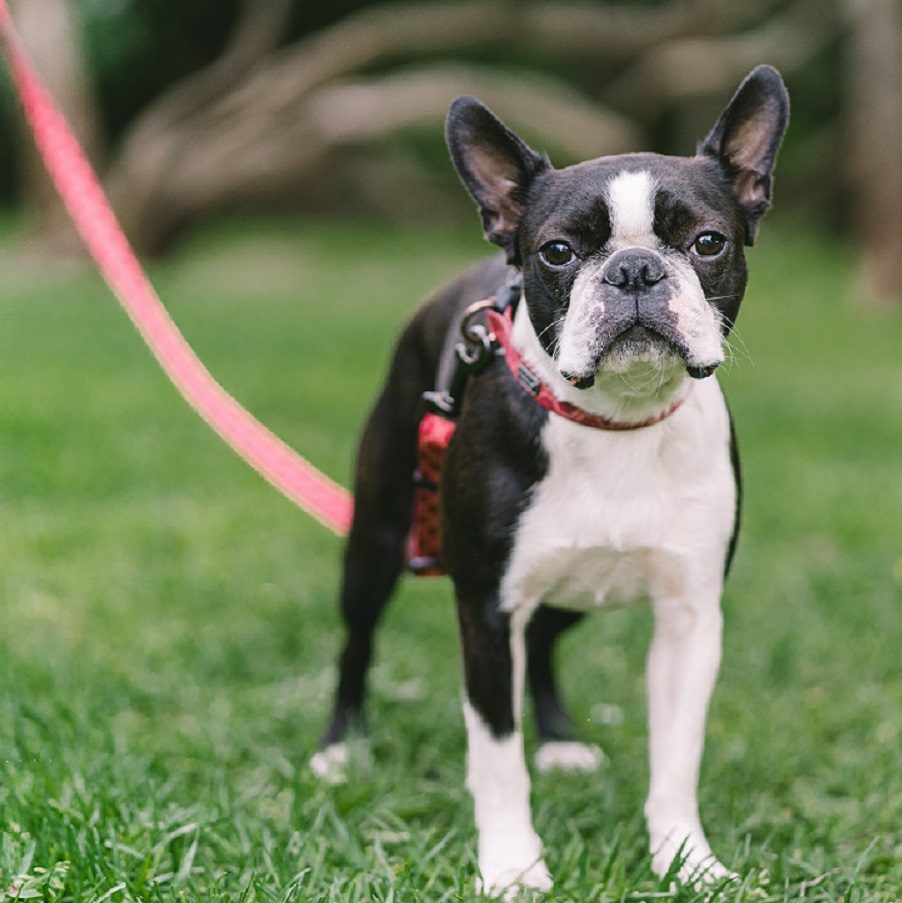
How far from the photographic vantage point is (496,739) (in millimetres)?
2760

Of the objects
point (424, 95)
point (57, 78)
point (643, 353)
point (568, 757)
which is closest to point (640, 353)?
point (643, 353)

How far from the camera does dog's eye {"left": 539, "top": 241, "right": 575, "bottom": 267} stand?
8.42ft

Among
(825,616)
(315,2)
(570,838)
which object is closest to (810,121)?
(315,2)

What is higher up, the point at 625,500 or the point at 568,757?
the point at 625,500

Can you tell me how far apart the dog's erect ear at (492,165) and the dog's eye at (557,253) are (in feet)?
0.56

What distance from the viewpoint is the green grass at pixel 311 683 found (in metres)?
2.74

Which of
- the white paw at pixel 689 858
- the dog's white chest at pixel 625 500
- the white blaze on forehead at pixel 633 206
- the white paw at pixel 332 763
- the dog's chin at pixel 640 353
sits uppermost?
the white blaze on forehead at pixel 633 206

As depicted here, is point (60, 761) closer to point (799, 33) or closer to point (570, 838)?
point (570, 838)

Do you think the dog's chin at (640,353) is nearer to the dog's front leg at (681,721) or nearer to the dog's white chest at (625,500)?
the dog's white chest at (625,500)

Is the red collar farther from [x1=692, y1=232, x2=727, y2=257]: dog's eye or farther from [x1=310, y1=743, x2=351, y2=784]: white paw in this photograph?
[x1=310, y1=743, x2=351, y2=784]: white paw

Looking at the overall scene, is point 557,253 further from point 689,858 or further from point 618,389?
point 689,858

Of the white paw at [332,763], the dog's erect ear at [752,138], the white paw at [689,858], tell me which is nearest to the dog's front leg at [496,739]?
the white paw at [689,858]

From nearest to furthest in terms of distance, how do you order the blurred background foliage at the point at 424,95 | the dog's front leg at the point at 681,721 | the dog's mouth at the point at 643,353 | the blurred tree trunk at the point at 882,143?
the dog's mouth at the point at 643,353
the dog's front leg at the point at 681,721
the blurred tree trunk at the point at 882,143
the blurred background foliage at the point at 424,95

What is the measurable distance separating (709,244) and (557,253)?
0.28 m
